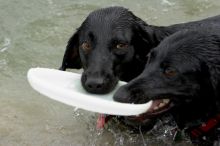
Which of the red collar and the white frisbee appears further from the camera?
the red collar

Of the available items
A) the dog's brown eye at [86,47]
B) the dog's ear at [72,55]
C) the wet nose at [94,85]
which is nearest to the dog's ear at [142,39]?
the dog's brown eye at [86,47]

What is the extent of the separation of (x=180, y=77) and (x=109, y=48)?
1.01 meters

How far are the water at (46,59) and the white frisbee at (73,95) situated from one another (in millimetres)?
892

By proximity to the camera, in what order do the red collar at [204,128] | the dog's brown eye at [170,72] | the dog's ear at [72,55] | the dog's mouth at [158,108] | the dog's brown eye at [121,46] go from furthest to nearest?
the dog's ear at [72,55] → the dog's brown eye at [121,46] → the red collar at [204,128] → the dog's mouth at [158,108] → the dog's brown eye at [170,72]

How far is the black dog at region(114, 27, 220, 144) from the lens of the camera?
550cm

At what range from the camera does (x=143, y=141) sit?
671 cm

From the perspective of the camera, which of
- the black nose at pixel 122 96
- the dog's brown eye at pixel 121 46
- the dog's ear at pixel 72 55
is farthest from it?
the dog's ear at pixel 72 55

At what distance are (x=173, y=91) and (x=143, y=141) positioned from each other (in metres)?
1.29

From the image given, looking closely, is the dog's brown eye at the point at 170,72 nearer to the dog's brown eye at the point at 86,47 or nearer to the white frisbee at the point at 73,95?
the white frisbee at the point at 73,95

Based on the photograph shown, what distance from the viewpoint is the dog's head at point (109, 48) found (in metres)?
6.07

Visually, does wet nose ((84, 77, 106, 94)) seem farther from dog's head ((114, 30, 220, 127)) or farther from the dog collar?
the dog collar

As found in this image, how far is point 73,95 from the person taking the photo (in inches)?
215

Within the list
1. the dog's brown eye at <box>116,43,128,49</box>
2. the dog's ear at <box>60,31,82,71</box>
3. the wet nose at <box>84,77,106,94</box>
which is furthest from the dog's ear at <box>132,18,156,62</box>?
the wet nose at <box>84,77,106,94</box>

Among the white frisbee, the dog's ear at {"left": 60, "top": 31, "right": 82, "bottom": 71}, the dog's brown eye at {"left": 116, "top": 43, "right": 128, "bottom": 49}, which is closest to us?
the white frisbee
